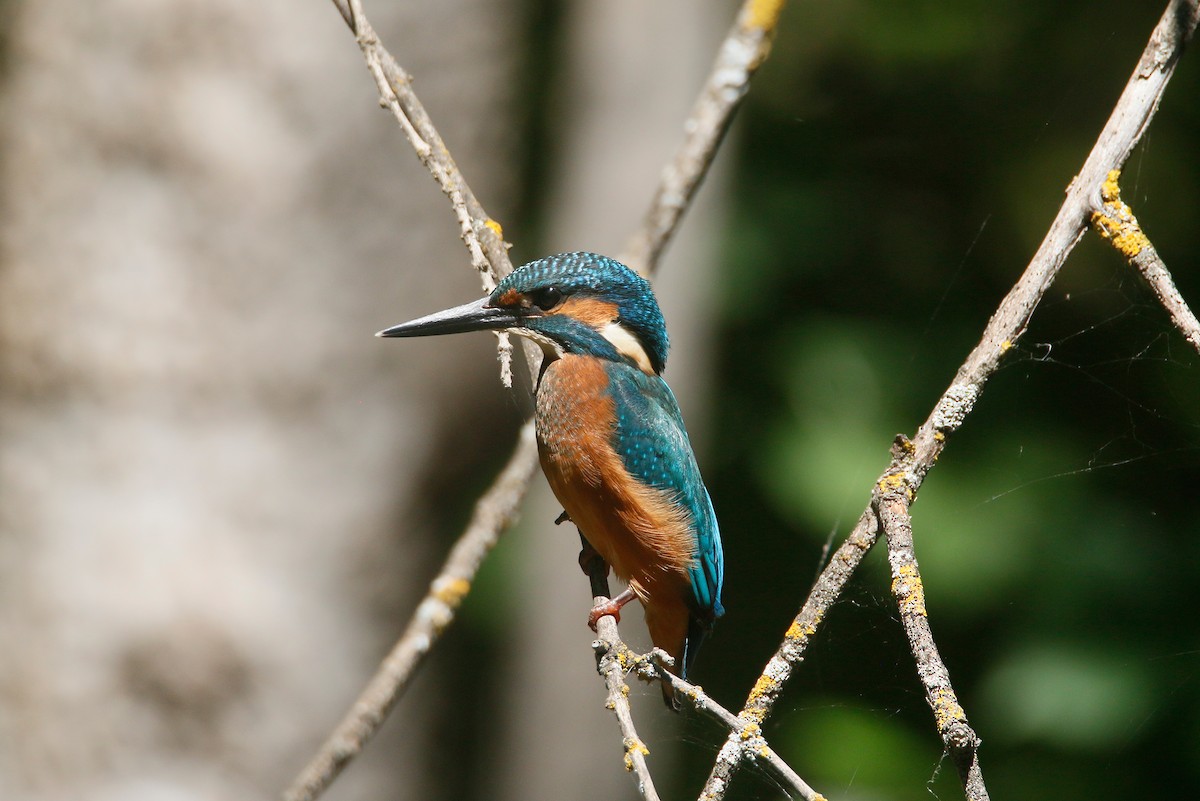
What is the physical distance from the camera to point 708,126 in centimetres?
202

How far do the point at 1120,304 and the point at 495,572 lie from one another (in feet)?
7.46

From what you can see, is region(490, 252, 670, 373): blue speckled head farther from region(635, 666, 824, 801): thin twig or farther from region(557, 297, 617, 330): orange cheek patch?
region(635, 666, 824, 801): thin twig

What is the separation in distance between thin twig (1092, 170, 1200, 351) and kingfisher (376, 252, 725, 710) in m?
0.90

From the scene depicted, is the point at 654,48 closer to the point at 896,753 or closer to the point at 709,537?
the point at 709,537

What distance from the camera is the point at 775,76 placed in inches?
157

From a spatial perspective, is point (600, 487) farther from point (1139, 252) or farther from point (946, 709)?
point (1139, 252)

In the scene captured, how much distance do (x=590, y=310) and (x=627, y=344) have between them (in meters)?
0.11

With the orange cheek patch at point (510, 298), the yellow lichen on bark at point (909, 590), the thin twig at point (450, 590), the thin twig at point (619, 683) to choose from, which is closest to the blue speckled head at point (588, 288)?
the orange cheek patch at point (510, 298)

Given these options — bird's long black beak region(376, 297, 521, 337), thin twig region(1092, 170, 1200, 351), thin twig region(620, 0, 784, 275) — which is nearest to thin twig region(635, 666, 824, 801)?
thin twig region(1092, 170, 1200, 351)

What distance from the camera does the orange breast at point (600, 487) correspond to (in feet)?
6.21

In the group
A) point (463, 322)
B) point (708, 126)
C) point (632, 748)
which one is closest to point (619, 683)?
point (632, 748)

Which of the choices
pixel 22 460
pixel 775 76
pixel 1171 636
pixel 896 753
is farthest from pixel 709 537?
pixel 775 76

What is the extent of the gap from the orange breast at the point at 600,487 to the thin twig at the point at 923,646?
697 mm

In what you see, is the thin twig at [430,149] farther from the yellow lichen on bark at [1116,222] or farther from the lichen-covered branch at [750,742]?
the yellow lichen on bark at [1116,222]
